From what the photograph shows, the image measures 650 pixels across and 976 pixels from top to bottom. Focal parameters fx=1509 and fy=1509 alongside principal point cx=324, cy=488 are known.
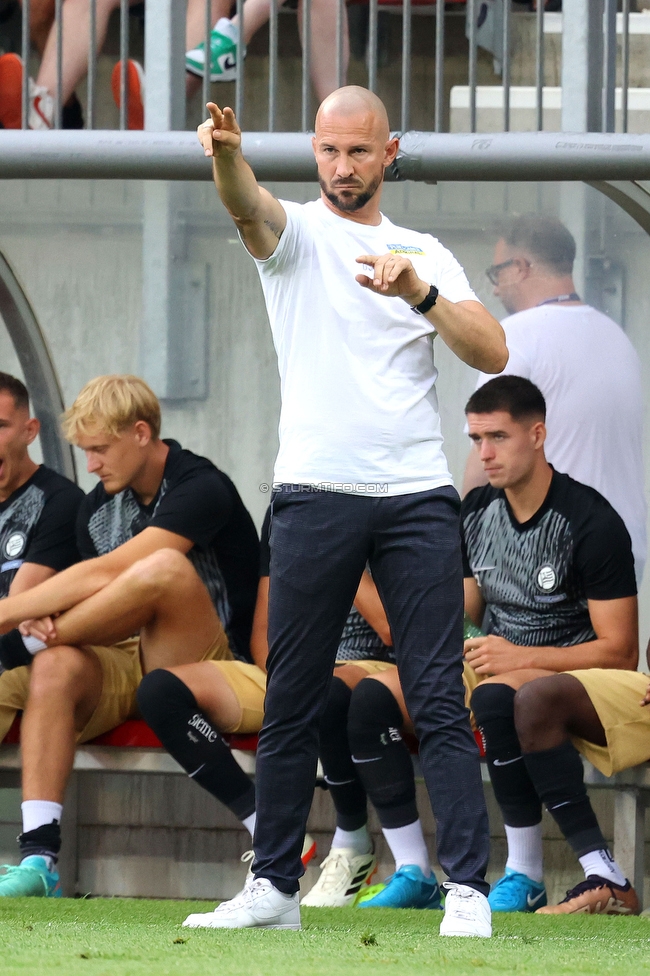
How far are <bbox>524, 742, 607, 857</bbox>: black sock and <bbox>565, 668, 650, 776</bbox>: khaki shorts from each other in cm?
11

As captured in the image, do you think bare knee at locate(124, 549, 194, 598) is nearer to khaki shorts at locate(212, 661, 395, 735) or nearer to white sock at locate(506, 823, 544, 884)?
khaki shorts at locate(212, 661, 395, 735)

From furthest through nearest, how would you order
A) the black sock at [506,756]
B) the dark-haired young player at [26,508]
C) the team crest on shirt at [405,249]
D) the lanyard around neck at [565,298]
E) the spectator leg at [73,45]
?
the spectator leg at [73,45], the lanyard around neck at [565,298], the dark-haired young player at [26,508], the black sock at [506,756], the team crest on shirt at [405,249]

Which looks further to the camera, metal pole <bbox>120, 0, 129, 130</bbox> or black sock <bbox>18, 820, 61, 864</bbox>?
metal pole <bbox>120, 0, 129, 130</bbox>

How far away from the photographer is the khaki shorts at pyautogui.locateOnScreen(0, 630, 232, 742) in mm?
4023

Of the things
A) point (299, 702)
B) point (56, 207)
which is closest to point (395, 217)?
point (56, 207)

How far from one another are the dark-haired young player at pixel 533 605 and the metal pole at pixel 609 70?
0.90 metres

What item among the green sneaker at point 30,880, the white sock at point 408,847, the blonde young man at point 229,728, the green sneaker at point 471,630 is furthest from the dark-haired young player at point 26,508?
the white sock at point 408,847

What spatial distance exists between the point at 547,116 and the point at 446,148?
1349 millimetres

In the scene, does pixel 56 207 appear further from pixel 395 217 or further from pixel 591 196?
pixel 591 196

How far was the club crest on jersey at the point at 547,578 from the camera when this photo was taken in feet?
13.0

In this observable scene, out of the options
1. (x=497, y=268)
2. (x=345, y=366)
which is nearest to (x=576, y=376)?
(x=497, y=268)

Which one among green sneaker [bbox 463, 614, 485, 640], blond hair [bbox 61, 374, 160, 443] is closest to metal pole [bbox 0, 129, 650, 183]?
blond hair [bbox 61, 374, 160, 443]

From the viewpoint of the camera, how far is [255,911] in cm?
271

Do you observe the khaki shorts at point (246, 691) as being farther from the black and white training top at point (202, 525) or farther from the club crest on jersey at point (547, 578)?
the club crest on jersey at point (547, 578)
